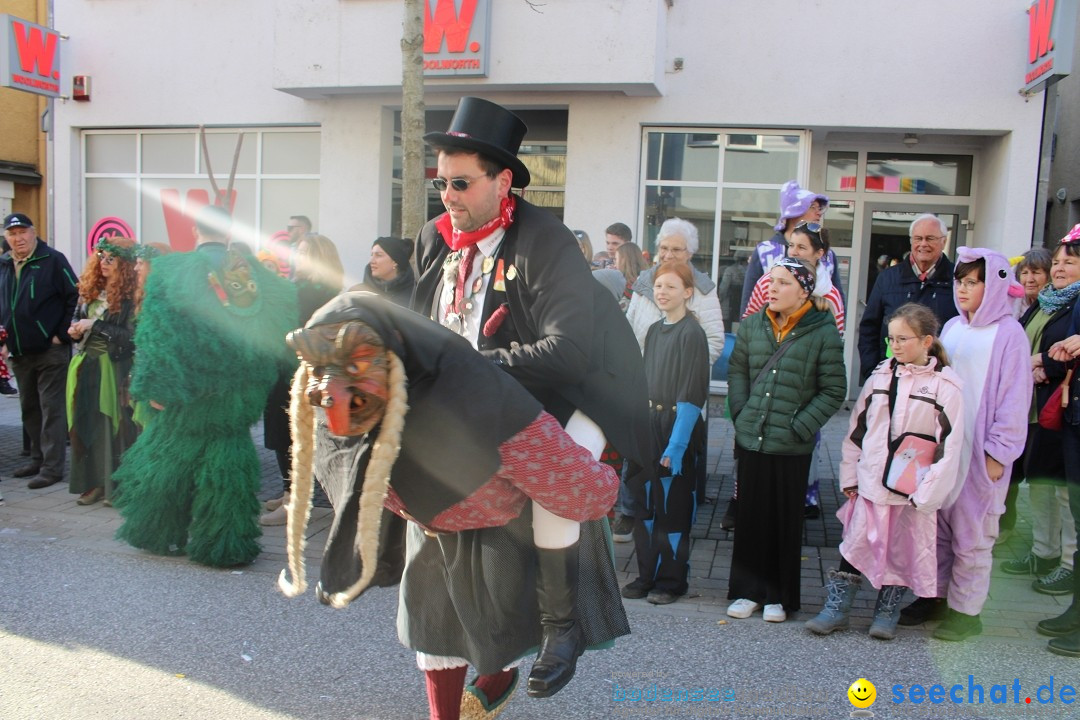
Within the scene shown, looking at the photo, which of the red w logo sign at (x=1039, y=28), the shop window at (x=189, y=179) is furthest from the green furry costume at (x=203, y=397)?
the red w logo sign at (x=1039, y=28)

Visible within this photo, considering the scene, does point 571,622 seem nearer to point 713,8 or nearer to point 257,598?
point 257,598

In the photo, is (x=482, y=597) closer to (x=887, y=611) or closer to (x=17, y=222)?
(x=887, y=611)

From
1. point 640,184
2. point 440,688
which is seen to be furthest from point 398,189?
point 440,688

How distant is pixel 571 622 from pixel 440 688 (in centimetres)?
50

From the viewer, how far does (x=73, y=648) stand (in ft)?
13.3

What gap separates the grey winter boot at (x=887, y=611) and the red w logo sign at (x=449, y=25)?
320 inches

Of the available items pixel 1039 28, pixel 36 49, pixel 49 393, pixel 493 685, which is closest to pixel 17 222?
pixel 49 393

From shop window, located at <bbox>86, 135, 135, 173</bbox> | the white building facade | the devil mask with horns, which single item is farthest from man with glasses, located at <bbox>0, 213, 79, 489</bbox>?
shop window, located at <bbox>86, 135, 135, 173</bbox>

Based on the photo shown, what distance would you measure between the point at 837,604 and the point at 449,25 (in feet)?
27.2

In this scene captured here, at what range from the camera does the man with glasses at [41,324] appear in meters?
7.05

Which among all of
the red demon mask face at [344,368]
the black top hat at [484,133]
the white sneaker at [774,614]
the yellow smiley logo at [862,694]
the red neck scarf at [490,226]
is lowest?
the white sneaker at [774,614]

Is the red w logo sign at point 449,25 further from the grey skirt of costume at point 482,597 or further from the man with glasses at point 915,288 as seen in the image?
the grey skirt of costume at point 482,597

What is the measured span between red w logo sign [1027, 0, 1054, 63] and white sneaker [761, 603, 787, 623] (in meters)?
6.93

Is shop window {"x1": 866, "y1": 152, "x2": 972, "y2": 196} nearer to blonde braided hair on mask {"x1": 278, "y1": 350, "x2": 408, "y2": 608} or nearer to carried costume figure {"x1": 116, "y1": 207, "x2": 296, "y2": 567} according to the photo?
carried costume figure {"x1": 116, "y1": 207, "x2": 296, "y2": 567}
